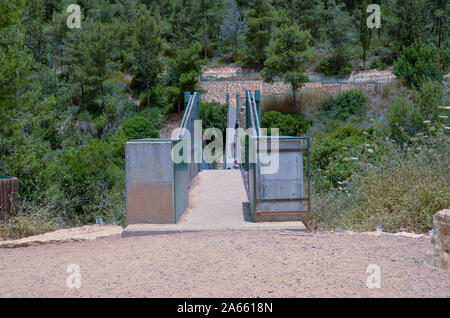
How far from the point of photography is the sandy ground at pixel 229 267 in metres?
3.42

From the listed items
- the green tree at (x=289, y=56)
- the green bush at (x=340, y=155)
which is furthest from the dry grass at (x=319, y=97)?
the green bush at (x=340, y=155)

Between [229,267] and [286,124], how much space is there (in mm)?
29638

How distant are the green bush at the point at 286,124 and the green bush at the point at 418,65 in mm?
8588

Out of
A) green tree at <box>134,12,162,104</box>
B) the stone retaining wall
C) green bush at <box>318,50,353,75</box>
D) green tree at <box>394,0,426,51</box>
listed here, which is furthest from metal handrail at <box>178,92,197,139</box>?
green bush at <box>318,50,353,75</box>

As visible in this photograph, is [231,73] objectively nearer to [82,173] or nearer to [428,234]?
[82,173]

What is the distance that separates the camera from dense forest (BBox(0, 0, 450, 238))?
10933mm

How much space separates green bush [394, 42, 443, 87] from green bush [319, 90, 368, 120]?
360cm

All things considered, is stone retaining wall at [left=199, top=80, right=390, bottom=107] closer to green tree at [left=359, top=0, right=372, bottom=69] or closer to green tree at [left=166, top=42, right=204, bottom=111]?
green tree at [left=166, top=42, right=204, bottom=111]

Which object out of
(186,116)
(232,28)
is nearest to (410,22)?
(232,28)

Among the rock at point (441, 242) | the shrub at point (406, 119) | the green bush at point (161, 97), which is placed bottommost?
the rock at point (441, 242)

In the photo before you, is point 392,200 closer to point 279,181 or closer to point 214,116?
point 279,181

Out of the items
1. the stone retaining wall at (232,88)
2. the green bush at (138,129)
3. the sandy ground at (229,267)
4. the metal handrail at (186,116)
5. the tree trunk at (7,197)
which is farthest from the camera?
the stone retaining wall at (232,88)

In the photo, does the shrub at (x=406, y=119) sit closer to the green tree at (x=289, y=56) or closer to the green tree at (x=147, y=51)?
the green tree at (x=289, y=56)
